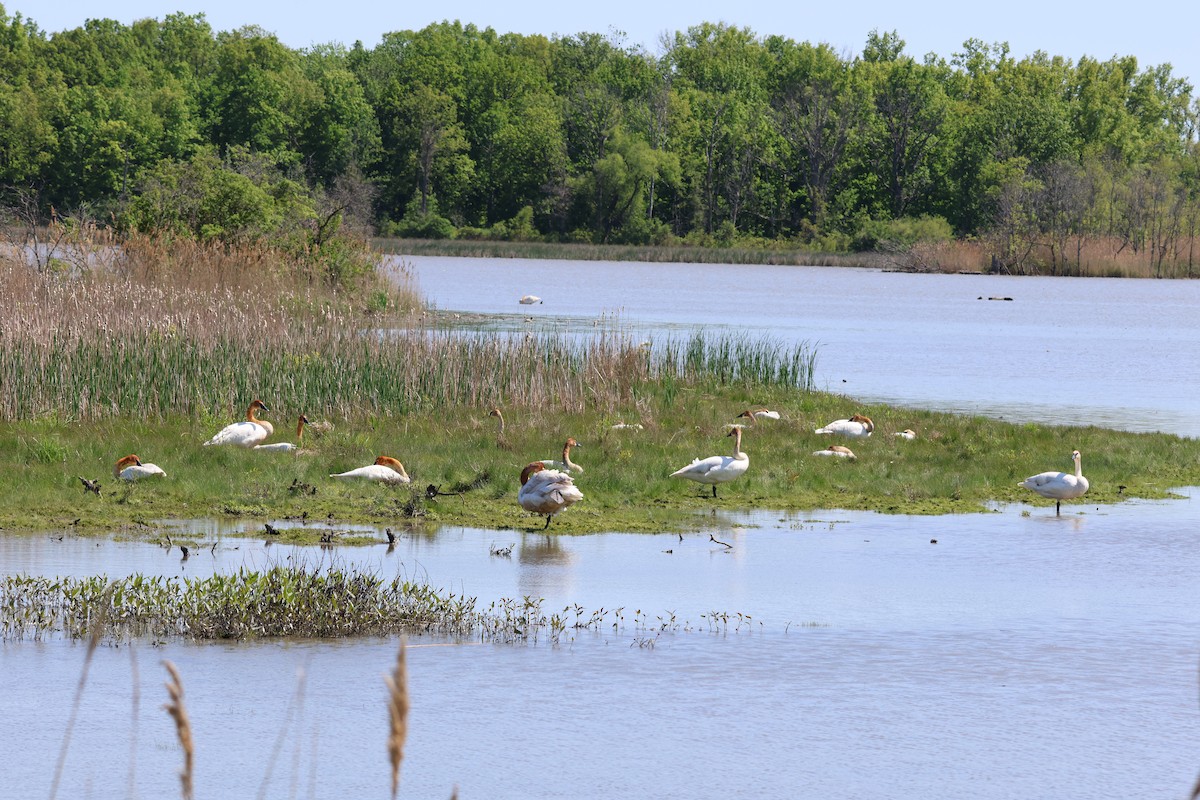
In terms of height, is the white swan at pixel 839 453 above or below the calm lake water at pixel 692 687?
above

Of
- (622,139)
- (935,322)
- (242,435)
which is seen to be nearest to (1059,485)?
(242,435)

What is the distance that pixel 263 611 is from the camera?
1115cm

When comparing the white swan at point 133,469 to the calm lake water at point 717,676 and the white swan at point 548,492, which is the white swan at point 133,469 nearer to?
the calm lake water at point 717,676

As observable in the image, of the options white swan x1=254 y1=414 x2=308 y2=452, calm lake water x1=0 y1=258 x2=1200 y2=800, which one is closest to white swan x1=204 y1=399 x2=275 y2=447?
white swan x1=254 y1=414 x2=308 y2=452

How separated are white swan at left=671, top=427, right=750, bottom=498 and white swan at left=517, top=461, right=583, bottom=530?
2.22 meters

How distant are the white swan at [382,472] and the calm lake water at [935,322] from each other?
10.5m

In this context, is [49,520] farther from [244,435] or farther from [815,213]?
[815,213]

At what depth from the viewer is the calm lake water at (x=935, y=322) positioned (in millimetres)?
30375

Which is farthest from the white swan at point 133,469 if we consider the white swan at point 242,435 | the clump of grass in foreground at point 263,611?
the clump of grass in foreground at point 263,611

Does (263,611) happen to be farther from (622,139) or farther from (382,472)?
(622,139)

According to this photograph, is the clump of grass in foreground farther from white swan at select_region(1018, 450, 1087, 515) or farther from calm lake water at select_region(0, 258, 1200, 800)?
white swan at select_region(1018, 450, 1087, 515)

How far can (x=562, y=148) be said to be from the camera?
121 m

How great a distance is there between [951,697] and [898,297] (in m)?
58.9

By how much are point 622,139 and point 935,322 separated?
222 feet
